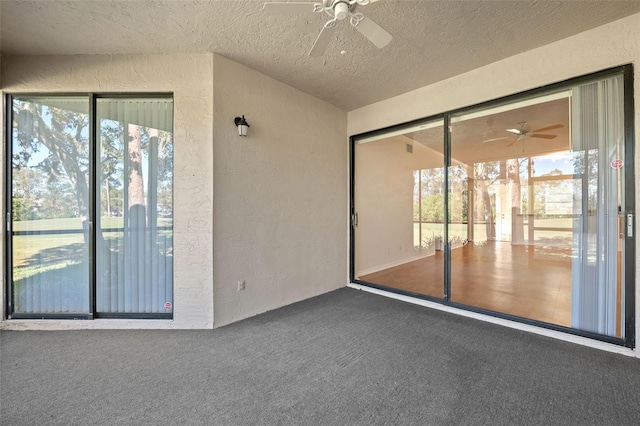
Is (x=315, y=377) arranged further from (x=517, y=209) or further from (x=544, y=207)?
(x=517, y=209)

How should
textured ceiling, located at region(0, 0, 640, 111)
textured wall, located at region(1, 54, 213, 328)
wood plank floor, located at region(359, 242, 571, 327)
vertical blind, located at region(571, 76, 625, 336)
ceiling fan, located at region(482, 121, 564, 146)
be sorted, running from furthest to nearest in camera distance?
ceiling fan, located at region(482, 121, 564, 146) → wood plank floor, located at region(359, 242, 571, 327) → textured wall, located at region(1, 54, 213, 328) → vertical blind, located at region(571, 76, 625, 336) → textured ceiling, located at region(0, 0, 640, 111)

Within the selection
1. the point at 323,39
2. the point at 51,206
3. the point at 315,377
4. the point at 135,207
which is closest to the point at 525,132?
the point at 323,39

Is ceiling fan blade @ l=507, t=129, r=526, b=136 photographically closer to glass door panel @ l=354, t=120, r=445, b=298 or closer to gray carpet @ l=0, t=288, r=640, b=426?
glass door panel @ l=354, t=120, r=445, b=298

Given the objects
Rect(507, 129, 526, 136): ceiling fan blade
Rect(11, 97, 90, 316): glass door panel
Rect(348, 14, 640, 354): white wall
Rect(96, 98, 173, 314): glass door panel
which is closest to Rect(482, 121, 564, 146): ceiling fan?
Rect(507, 129, 526, 136): ceiling fan blade

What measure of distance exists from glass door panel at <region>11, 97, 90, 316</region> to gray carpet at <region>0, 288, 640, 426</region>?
1.47ft

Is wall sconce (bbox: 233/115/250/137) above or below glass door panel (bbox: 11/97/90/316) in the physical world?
above

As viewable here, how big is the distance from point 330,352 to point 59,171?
3.50 meters

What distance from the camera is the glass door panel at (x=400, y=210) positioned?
401 cm

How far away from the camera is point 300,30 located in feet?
7.82

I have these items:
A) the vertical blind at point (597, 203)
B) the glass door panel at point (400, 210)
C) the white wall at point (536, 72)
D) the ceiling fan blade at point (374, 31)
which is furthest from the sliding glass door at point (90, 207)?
the vertical blind at point (597, 203)

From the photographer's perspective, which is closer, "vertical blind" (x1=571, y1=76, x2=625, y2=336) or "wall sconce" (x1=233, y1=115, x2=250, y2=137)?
"vertical blind" (x1=571, y1=76, x2=625, y2=336)

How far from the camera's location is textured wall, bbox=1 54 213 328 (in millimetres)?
2771

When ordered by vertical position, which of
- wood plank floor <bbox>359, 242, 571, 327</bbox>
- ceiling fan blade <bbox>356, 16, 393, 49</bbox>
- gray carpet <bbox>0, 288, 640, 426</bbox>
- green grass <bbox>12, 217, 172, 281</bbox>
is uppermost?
ceiling fan blade <bbox>356, 16, 393, 49</bbox>

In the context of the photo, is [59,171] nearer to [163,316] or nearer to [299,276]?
[163,316]
